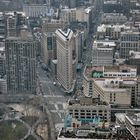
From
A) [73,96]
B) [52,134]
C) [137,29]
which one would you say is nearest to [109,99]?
[52,134]

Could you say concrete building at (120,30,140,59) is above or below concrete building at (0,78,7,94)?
above

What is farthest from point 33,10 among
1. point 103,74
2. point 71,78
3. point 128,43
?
point 103,74

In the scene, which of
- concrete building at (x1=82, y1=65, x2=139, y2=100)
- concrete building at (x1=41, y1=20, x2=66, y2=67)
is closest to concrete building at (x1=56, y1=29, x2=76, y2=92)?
concrete building at (x1=41, y1=20, x2=66, y2=67)

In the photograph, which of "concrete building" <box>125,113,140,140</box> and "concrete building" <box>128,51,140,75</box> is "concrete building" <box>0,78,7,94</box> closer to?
"concrete building" <box>128,51,140,75</box>

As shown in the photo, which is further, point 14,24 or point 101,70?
point 14,24

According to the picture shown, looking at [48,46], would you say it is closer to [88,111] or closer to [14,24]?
[14,24]

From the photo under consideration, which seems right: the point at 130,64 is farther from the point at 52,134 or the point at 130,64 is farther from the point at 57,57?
the point at 52,134
